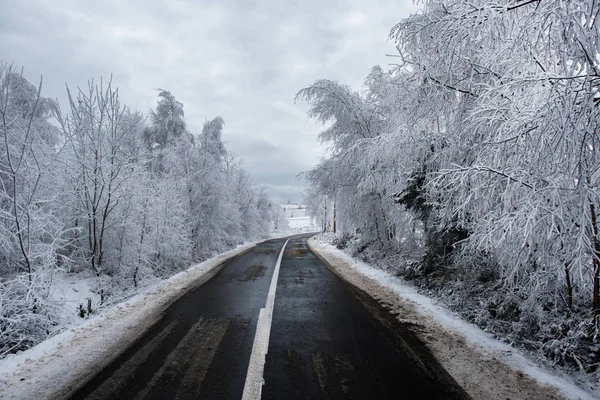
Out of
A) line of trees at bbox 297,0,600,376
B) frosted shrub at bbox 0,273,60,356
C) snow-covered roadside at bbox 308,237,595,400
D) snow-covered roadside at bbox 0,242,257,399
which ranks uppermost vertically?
line of trees at bbox 297,0,600,376

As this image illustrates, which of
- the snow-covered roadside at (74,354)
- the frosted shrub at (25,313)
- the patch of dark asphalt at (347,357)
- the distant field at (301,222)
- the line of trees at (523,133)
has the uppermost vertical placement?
the line of trees at (523,133)

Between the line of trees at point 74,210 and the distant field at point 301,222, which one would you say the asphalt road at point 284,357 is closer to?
the line of trees at point 74,210

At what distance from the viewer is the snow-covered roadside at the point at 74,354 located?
3518mm

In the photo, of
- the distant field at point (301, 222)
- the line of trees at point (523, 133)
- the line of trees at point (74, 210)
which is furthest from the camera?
the distant field at point (301, 222)

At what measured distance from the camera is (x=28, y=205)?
6.13m

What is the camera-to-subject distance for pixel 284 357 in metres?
4.14

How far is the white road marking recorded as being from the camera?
10.9 feet

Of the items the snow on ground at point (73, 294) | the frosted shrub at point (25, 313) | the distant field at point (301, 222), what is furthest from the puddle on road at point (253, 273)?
the distant field at point (301, 222)

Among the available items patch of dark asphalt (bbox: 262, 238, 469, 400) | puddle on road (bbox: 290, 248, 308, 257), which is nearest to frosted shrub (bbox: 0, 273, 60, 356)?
patch of dark asphalt (bbox: 262, 238, 469, 400)

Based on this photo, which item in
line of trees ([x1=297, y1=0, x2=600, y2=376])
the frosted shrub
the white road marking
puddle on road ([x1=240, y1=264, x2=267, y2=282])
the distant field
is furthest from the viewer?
the distant field

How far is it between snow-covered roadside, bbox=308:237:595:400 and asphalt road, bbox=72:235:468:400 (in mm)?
242

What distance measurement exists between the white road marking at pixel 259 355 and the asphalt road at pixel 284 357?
0.23ft

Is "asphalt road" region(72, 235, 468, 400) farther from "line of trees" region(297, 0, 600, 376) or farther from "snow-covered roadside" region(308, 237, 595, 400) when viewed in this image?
"line of trees" region(297, 0, 600, 376)

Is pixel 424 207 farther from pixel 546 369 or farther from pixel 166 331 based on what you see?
pixel 166 331
